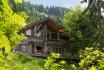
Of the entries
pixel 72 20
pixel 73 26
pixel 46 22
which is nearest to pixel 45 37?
pixel 46 22

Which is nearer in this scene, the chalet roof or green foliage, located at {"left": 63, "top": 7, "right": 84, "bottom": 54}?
green foliage, located at {"left": 63, "top": 7, "right": 84, "bottom": 54}

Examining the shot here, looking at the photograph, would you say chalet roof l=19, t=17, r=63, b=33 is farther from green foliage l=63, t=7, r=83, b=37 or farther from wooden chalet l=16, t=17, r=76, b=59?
green foliage l=63, t=7, r=83, b=37

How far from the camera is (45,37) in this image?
53719mm

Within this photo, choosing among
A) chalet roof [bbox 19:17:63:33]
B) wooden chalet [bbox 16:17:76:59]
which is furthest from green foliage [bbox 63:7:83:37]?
wooden chalet [bbox 16:17:76:59]

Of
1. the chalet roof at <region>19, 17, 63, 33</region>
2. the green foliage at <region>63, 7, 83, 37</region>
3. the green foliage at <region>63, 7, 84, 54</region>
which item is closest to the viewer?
the green foliage at <region>63, 7, 84, 54</region>

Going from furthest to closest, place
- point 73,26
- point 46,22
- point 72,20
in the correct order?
point 46,22, point 72,20, point 73,26

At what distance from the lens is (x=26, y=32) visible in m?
53.4

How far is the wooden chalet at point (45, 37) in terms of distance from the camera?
52.4 m

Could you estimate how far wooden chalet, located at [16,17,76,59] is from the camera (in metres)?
52.4

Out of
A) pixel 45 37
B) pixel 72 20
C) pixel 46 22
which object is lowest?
pixel 45 37

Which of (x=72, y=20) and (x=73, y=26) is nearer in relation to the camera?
(x=73, y=26)

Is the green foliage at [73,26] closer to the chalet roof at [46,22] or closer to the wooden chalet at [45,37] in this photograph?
the chalet roof at [46,22]

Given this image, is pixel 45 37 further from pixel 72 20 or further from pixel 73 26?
pixel 73 26

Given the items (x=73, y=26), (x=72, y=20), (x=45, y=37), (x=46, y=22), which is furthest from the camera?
(x=45, y=37)
